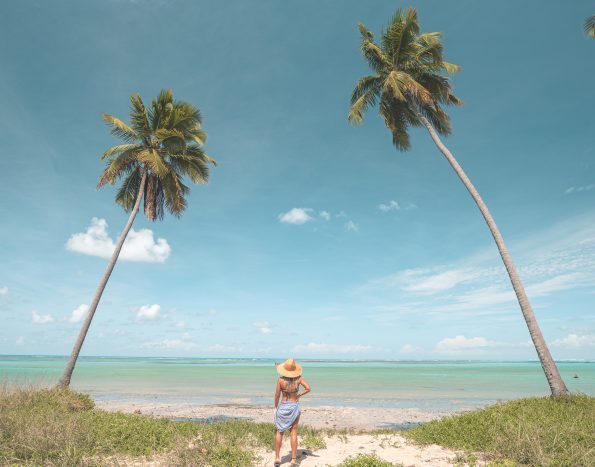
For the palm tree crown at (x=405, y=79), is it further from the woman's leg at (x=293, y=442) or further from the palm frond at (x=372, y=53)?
the woman's leg at (x=293, y=442)

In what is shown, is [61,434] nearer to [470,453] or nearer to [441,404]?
[470,453]

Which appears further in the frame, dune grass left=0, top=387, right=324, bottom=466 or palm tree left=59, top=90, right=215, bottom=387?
palm tree left=59, top=90, right=215, bottom=387

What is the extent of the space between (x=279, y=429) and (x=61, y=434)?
463cm

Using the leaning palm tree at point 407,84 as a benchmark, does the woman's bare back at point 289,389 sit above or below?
below

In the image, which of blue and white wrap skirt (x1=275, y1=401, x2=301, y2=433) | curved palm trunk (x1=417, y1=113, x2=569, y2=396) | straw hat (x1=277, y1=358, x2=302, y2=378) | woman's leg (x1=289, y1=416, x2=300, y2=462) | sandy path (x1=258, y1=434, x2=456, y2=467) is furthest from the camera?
curved palm trunk (x1=417, y1=113, x2=569, y2=396)

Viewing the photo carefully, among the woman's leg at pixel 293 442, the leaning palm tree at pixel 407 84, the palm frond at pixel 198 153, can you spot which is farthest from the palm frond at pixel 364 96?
the woman's leg at pixel 293 442

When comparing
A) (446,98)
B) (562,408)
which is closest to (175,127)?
(446,98)

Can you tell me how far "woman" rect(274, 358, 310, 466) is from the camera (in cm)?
796

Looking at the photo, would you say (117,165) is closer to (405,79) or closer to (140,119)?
(140,119)

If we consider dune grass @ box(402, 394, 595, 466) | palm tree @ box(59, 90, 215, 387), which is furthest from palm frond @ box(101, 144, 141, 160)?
dune grass @ box(402, 394, 595, 466)

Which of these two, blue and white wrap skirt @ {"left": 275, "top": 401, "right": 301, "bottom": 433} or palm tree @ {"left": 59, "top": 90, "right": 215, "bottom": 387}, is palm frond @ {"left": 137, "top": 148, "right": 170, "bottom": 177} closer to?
palm tree @ {"left": 59, "top": 90, "right": 215, "bottom": 387}

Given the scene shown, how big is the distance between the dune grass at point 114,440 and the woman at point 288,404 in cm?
108

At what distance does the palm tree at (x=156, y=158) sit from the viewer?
18.2 m

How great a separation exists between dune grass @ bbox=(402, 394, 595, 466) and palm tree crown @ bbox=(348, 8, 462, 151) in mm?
11725
